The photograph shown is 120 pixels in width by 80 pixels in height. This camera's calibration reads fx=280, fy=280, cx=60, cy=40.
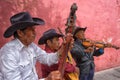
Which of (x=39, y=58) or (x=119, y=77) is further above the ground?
(x=39, y=58)

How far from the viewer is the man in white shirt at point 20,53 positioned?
2.89 metres

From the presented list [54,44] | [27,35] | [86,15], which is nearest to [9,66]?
[27,35]

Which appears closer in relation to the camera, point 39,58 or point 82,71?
point 39,58

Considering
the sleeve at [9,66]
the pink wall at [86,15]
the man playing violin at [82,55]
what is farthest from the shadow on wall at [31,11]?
the sleeve at [9,66]

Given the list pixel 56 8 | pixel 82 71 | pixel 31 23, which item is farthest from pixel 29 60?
pixel 56 8

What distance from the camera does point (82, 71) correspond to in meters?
4.87

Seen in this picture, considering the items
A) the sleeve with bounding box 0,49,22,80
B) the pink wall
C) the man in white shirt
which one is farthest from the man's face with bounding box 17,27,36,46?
the pink wall

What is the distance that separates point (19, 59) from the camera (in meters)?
3.05

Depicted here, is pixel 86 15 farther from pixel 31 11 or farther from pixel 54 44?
pixel 54 44

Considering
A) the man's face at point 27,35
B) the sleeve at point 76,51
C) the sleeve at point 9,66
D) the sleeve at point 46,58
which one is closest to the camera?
the sleeve at point 9,66

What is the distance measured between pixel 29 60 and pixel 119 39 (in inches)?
187

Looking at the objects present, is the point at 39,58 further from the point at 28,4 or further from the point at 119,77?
the point at 119,77

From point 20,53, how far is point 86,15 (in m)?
3.72

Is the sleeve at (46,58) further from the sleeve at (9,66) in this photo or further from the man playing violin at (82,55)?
the man playing violin at (82,55)
